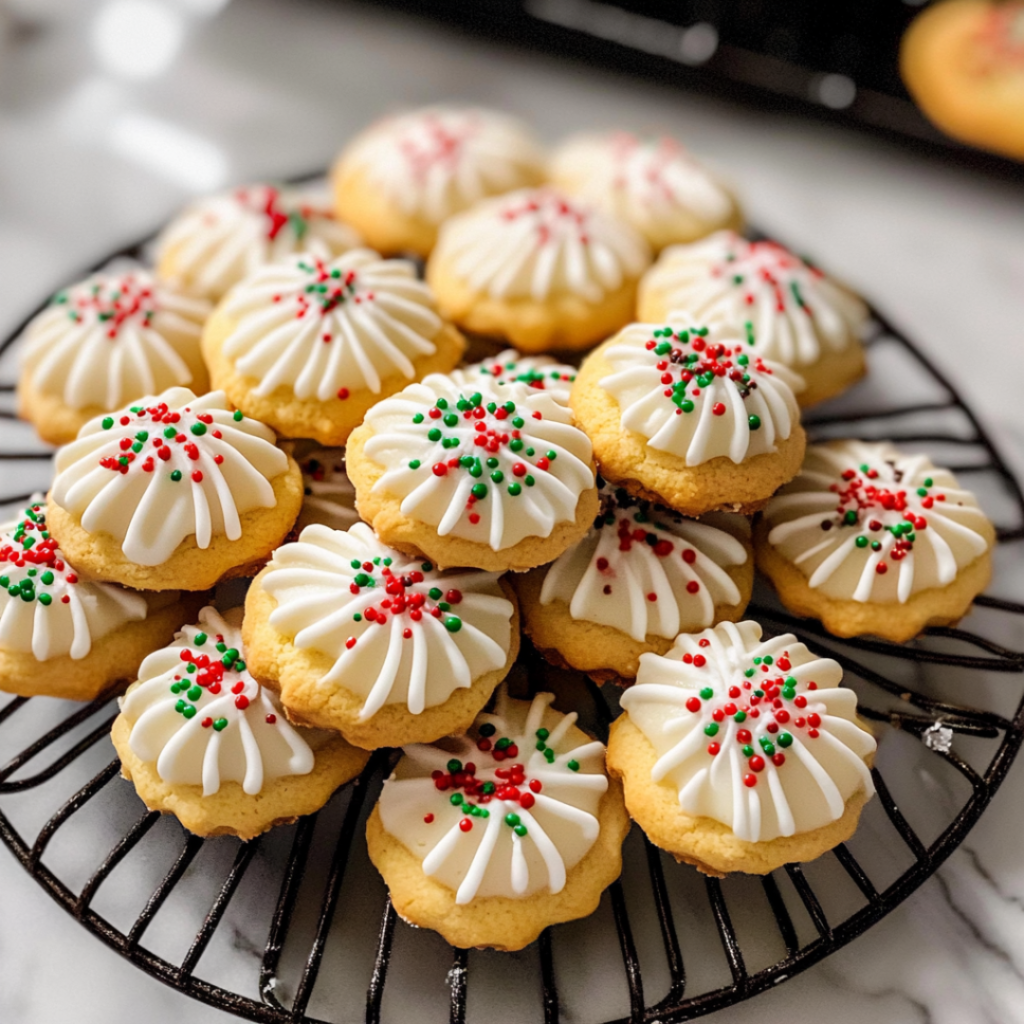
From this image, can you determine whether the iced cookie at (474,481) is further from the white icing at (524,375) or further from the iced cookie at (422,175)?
the iced cookie at (422,175)

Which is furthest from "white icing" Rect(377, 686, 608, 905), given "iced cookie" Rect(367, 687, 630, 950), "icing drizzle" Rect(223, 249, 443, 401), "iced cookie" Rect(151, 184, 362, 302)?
"iced cookie" Rect(151, 184, 362, 302)

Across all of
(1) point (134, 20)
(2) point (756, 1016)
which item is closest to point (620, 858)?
(2) point (756, 1016)

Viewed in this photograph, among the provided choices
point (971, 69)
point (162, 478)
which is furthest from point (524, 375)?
point (971, 69)

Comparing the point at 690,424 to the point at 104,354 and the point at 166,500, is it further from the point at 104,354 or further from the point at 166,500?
the point at 104,354

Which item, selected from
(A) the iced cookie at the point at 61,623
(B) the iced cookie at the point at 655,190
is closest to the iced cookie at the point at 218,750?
(A) the iced cookie at the point at 61,623

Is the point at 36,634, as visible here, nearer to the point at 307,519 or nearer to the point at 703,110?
the point at 307,519

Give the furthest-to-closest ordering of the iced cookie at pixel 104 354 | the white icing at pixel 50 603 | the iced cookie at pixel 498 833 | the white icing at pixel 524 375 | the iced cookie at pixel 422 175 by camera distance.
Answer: the iced cookie at pixel 422 175
the iced cookie at pixel 104 354
the white icing at pixel 524 375
the white icing at pixel 50 603
the iced cookie at pixel 498 833
